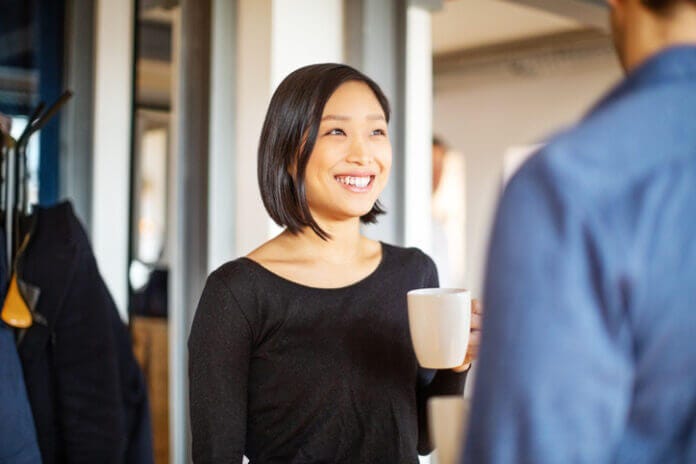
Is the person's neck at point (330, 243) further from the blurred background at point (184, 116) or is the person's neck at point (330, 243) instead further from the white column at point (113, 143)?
the white column at point (113, 143)

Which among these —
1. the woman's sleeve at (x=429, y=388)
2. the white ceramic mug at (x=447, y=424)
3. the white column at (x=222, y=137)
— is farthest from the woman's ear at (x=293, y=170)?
the white column at (x=222, y=137)

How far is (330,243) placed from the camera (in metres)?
1.39

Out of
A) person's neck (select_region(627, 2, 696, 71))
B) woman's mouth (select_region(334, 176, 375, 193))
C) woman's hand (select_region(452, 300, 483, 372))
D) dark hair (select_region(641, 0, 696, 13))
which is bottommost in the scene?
woman's hand (select_region(452, 300, 483, 372))

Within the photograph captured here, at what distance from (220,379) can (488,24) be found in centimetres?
600

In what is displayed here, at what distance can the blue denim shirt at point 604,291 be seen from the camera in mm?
600

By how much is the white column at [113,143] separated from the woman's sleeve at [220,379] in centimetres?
162

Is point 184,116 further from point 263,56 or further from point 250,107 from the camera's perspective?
point 263,56

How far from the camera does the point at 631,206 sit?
60cm

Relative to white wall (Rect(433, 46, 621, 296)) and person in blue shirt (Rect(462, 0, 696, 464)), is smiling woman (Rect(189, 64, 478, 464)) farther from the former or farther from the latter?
white wall (Rect(433, 46, 621, 296))

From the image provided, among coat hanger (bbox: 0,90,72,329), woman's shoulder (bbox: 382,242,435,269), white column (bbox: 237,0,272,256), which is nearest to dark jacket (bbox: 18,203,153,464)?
coat hanger (bbox: 0,90,72,329)

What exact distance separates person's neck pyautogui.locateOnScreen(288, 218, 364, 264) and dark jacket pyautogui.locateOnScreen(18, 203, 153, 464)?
704 millimetres

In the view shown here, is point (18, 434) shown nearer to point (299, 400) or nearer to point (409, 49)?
point (299, 400)

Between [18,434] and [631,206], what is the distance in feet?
4.58

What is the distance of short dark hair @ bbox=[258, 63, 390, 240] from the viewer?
4.32 ft
